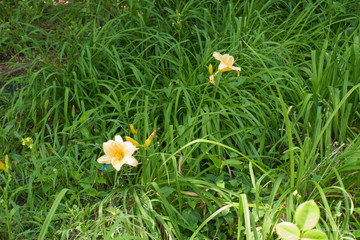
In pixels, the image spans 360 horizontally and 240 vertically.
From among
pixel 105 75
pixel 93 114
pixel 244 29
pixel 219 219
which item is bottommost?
pixel 219 219

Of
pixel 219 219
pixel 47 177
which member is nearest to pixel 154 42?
pixel 47 177

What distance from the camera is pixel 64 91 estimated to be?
8.27ft

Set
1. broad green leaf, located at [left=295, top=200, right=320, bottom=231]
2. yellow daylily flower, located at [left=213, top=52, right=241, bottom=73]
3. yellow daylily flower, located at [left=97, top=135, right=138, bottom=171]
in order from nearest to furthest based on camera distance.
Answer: broad green leaf, located at [left=295, top=200, right=320, bottom=231] → yellow daylily flower, located at [left=97, top=135, right=138, bottom=171] → yellow daylily flower, located at [left=213, top=52, right=241, bottom=73]

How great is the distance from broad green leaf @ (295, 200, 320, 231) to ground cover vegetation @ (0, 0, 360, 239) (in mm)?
408

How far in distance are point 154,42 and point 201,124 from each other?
88 cm

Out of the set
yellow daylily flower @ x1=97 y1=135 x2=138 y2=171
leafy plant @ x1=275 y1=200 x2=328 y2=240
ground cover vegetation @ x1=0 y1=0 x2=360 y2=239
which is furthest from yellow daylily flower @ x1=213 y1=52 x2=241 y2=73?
leafy plant @ x1=275 y1=200 x2=328 y2=240

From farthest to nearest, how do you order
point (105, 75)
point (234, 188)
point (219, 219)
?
point (105, 75) → point (234, 188) → point (219, 219)

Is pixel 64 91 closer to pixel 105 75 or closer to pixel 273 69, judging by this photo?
pixel 105 75

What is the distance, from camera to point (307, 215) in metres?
1.11

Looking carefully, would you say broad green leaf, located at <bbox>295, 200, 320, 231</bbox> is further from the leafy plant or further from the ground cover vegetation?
the ground cover vegetation

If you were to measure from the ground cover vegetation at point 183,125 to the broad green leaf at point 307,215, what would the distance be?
0.41 metres

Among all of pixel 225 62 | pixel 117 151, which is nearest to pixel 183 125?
pixel 225 62

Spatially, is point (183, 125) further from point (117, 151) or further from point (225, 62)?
point (117, 151)

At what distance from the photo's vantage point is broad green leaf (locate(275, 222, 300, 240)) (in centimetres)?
112
